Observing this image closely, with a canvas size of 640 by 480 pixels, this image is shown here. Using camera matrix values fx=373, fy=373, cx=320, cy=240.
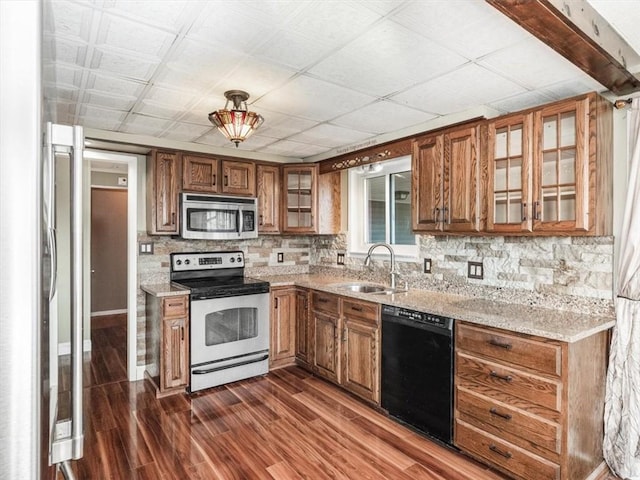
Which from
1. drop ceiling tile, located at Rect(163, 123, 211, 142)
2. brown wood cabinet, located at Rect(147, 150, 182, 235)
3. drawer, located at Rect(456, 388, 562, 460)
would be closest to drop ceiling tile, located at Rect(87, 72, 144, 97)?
drop ceiling tile, located at Rect(163, 123, 211, 142)

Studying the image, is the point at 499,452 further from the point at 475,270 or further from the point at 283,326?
the point at 283,326

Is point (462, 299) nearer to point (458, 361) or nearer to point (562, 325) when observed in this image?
point (458, 361)

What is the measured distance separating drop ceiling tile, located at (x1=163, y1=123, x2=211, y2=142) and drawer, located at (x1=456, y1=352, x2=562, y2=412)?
274cm

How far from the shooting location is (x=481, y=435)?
7.48 feet

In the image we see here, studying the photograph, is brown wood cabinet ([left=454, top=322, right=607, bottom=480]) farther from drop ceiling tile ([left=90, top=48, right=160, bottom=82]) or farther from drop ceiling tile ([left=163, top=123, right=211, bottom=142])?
drop ceiling tile ([left=163, top=123, right=211, bottom=142])

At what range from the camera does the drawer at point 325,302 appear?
135 inches

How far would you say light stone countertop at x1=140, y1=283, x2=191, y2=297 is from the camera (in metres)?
3.22

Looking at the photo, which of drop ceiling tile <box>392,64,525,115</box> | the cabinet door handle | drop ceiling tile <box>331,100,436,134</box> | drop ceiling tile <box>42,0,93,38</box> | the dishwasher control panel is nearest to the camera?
drop ceiling tile <box>42,0,93,38</box>

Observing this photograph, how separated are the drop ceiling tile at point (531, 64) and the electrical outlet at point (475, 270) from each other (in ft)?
4.37

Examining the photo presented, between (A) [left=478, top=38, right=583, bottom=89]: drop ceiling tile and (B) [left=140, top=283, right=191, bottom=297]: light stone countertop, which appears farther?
(B) [left=140, top=283, right=191, bottom=297]: light stone countertop

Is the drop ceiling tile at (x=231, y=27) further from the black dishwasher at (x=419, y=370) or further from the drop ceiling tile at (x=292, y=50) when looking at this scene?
the black dishwasher at (x=419, y=370)

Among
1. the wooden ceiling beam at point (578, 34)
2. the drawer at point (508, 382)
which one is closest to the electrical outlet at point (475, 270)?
the drawer at point (508, 382)

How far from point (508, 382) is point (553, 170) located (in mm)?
1292

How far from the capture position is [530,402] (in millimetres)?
2053
